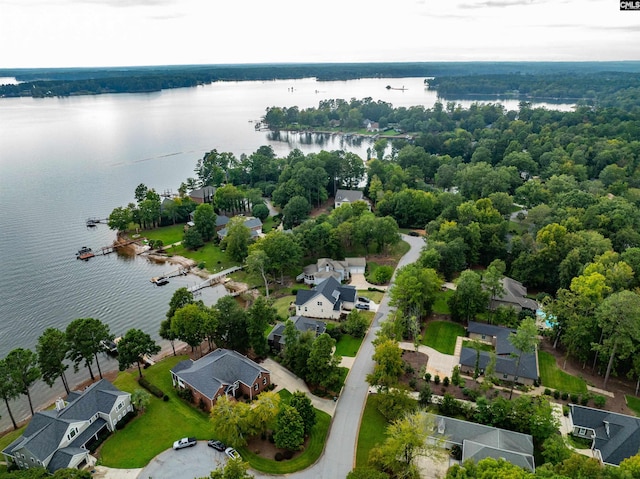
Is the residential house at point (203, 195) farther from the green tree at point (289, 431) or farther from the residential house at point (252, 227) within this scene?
the green tree at point (289, 431)

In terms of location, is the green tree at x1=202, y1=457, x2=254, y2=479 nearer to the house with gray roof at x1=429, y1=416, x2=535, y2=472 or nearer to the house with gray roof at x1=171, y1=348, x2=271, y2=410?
the house with gray roof at x1=171, y1=348, x2=271, y2=410

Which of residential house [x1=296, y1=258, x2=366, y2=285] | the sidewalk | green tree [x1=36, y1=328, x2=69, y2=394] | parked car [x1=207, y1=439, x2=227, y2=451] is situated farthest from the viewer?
residential house [x1=296, y1=258, x2=366, y2=285]

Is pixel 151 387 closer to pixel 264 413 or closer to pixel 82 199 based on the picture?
pixel 264 413

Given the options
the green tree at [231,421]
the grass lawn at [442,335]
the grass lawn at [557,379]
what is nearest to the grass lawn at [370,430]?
the green tree at [231,421]

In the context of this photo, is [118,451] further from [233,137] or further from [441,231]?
[233,137]

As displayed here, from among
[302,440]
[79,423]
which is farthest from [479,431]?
[79,423]

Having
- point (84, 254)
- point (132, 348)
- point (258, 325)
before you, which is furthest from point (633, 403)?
point (84, 254)

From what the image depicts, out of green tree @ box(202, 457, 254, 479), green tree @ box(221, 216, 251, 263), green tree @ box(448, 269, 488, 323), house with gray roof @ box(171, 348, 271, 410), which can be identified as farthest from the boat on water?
green tree @ box(448, 269, 488, 323)
